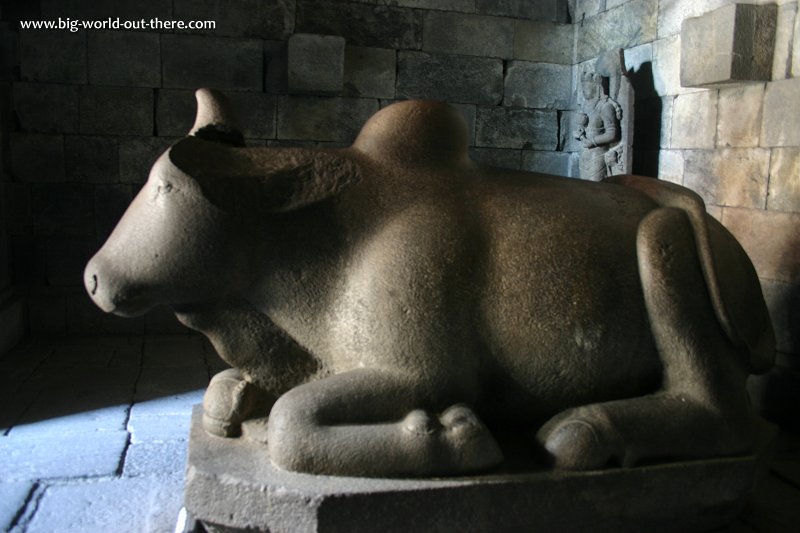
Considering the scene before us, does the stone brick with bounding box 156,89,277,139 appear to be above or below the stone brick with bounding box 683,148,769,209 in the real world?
above

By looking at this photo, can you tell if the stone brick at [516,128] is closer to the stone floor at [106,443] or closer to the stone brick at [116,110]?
the stone brick at [116,110]

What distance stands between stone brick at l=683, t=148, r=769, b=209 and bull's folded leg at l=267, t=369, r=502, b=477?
2.32 meters

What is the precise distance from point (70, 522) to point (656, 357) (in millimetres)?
1800

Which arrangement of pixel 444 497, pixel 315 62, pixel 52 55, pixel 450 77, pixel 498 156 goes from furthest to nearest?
1. pixel 498 156
2. pixel 450 77
3. pixel 315 62
4. pixel 52 55
5. pixel 444 497

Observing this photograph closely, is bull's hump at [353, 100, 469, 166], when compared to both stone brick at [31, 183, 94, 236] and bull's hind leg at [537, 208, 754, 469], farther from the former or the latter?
stone brick at [31, 183, 94, 236]

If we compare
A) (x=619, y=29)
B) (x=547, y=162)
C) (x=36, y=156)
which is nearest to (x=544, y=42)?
(x=619, y=29)

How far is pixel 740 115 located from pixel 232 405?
2.84 metres

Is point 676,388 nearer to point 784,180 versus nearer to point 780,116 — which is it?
point 784,180

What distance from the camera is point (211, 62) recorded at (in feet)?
16.4

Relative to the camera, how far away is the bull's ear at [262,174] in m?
1.60

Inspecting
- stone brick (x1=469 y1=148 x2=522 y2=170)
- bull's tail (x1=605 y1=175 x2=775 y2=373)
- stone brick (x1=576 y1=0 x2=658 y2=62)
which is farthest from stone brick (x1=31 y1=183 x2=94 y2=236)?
bull's tail (x1=605 y1=175 x2=775 y2=373)

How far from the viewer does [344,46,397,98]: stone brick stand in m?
5.25

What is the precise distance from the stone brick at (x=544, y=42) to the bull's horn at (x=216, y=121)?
164 inches

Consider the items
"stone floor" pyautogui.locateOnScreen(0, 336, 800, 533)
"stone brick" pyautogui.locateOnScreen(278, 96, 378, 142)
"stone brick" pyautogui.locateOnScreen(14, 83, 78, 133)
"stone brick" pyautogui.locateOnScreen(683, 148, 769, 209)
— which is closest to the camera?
"stone floor" pyautogui.locateOnScreen(0, 336, 800, 533)
